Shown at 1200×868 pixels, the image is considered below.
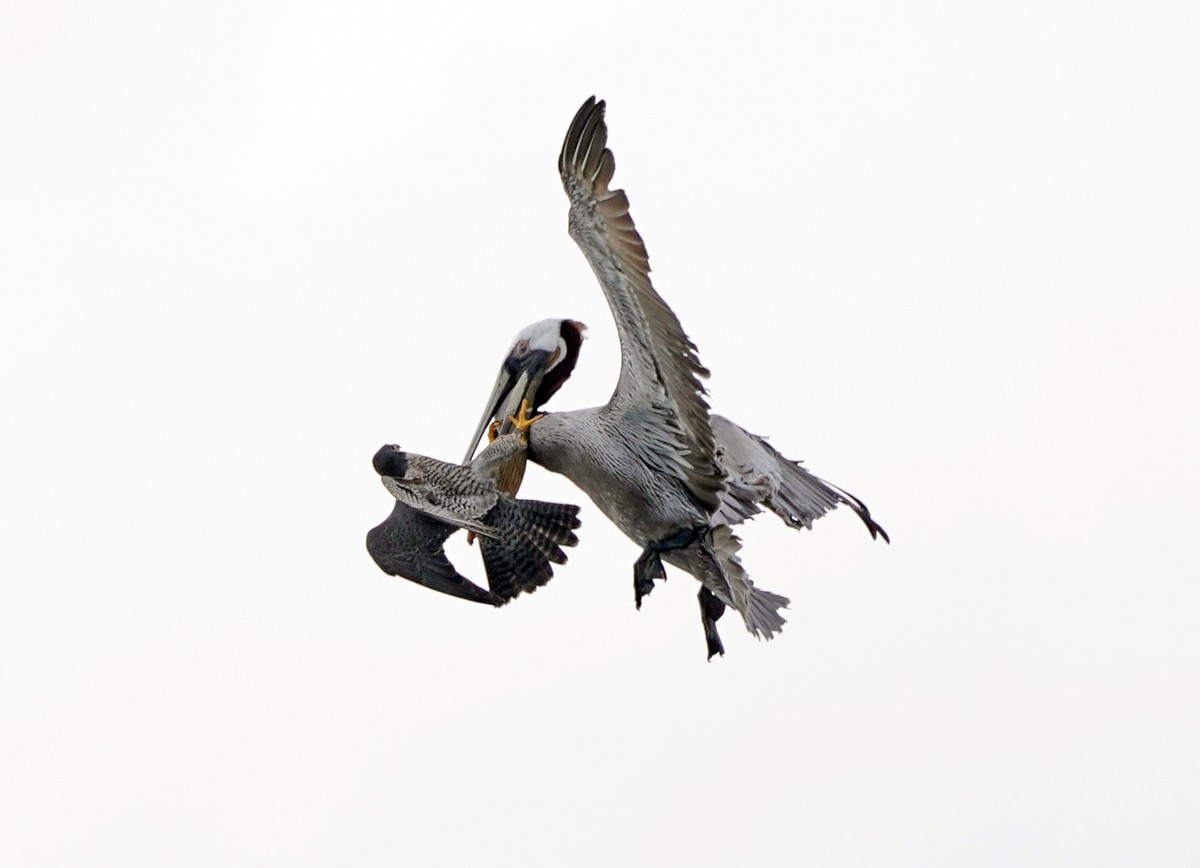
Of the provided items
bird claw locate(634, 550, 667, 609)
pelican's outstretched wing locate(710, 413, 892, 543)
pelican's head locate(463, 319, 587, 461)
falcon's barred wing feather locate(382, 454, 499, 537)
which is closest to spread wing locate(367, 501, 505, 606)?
falcon's barred wing feather locate(382, 454, 499, 537)

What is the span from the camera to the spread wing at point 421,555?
43.5ft

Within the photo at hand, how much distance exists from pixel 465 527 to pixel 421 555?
627mm

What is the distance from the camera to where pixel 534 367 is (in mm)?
14852

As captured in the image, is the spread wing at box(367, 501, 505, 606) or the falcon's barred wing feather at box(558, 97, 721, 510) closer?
the falcon's barred wing feather at box(558, 97, 721, 510)

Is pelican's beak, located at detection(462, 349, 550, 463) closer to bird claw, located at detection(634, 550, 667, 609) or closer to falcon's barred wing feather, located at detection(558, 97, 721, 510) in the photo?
bird claw, located at detection(634, 550, 667, 609)

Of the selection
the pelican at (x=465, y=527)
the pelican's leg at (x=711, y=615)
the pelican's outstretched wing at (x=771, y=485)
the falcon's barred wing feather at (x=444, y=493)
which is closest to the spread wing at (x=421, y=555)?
the pelican at (x=465, y=527)

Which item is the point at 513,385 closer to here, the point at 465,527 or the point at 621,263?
the point at 465,527

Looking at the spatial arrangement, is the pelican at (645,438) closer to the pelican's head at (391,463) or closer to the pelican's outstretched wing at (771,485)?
the pelican's outstretched wing at (771,485)

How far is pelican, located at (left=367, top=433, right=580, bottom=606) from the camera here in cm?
1297

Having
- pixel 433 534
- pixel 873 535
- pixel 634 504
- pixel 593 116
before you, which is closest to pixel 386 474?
pixel 433 534

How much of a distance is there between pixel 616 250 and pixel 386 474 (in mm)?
1971

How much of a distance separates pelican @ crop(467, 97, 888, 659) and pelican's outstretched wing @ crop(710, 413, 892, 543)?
0.01 m

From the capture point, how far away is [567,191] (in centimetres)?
1232

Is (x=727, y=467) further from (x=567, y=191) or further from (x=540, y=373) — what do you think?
(x=567, y=191)
